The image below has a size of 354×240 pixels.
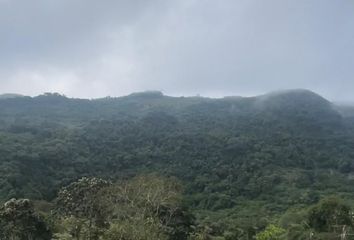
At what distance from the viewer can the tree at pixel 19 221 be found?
125 feet

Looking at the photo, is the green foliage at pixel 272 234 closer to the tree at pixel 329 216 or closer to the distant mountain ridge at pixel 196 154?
the tree at pixel 329 216

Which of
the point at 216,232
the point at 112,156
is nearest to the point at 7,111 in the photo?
the point at 112,156

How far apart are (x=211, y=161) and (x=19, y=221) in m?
85.8

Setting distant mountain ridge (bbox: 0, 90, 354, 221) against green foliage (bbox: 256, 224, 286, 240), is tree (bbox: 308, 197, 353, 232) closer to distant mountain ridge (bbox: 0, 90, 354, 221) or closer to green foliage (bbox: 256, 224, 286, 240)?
green foliage (bbox: 256, 224, 286, 240)

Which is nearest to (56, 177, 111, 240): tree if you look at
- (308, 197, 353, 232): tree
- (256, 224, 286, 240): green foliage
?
(256, 224, 286, 240): green foliage

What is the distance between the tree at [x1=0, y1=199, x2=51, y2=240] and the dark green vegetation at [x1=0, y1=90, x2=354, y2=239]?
12.9 m

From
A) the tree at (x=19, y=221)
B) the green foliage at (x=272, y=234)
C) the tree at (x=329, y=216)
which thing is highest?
the tree at (x=19, y=221)

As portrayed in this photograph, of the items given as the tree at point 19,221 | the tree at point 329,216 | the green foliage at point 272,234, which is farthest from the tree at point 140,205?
the tree at point 329,216

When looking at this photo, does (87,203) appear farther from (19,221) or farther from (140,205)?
(19,221)

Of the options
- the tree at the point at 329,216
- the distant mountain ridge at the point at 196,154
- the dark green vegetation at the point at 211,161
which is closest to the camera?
the tree at the point at 329,216

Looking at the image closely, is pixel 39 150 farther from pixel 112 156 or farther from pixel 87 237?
pixel 87 237

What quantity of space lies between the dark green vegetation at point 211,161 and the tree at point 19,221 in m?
12.9

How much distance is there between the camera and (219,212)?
89375 millimetres

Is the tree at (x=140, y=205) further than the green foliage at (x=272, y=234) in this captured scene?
No
